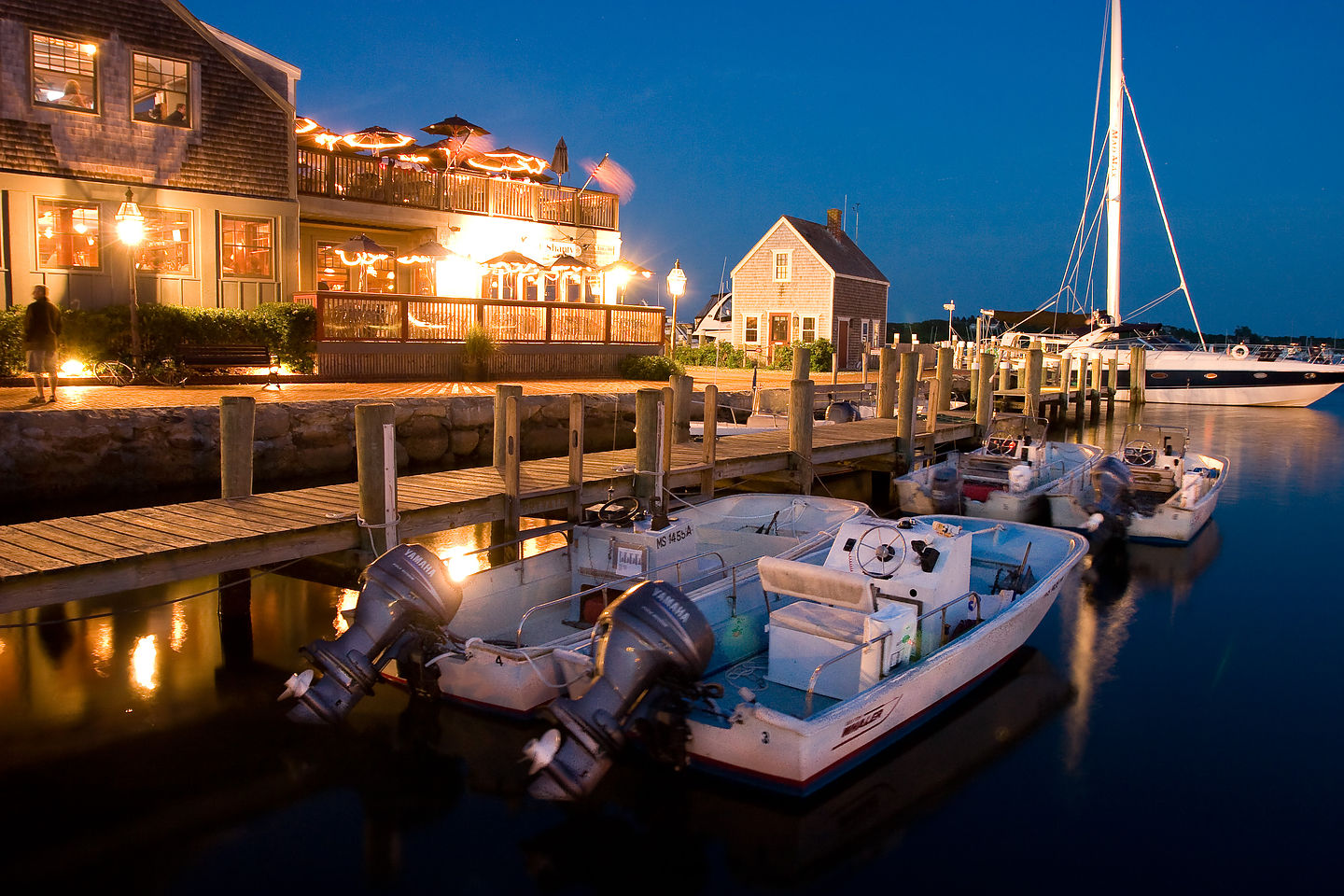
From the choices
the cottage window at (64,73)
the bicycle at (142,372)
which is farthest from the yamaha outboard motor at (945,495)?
the cottage window at (64,73)

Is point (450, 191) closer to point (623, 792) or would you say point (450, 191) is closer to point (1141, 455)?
point (1141, 455)

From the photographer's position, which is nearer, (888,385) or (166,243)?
(166,243)

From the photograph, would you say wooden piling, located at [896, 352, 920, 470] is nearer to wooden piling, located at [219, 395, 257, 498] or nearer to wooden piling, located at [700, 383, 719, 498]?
wooden piling, located at [700, 383, 719, 498]

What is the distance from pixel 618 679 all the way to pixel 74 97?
16.9 metres

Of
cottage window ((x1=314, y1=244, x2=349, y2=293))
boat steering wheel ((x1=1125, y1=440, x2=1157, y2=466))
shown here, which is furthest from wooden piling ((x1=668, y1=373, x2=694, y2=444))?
cottage window ((x1=314, y1=244, x2=349, y2=293))

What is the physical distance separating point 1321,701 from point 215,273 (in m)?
18.5

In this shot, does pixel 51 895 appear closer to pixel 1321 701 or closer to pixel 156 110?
pixel 1321 701

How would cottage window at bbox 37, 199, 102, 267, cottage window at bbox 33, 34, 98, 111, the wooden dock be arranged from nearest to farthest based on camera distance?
the wooden dock, cottage window at bbox 33, 34, 98, 111, cottage window at bbox 37, 199, 102, 267

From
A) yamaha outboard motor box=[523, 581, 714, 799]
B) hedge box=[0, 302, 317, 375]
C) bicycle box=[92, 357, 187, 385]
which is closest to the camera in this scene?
yamaha outboard motor box=[523, 581, 714, 799]

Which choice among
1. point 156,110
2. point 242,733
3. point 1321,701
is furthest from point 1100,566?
point 156,110

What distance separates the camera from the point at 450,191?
23.6m

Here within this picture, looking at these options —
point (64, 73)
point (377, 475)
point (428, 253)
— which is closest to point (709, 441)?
point (377, 475)

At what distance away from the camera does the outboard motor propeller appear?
676cm

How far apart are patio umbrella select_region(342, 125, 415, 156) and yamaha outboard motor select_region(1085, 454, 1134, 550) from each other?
1717 cm
